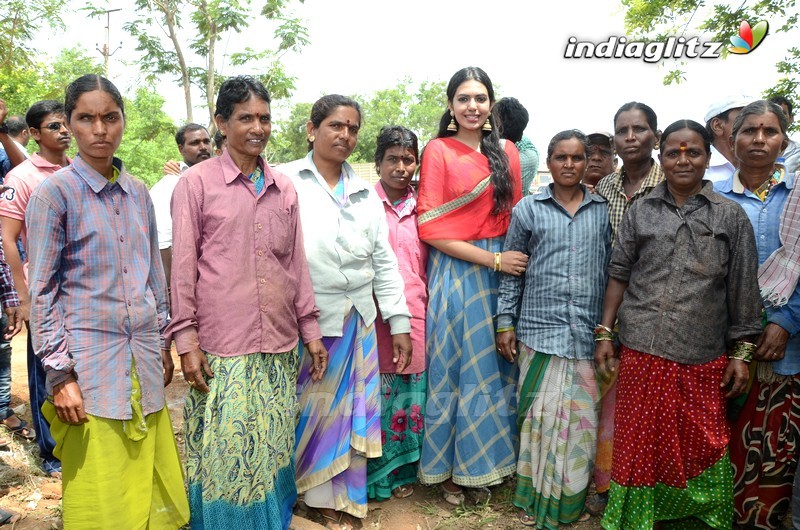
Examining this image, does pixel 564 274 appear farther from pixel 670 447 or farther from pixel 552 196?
pixel 670 447

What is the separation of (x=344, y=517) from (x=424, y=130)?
34.3 m

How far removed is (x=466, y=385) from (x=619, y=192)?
1.35 meters

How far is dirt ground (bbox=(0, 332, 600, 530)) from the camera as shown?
3.09 meters

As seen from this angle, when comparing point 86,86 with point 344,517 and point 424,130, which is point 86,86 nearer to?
point 344,517

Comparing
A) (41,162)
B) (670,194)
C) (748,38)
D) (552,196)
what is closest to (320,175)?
(552,196)

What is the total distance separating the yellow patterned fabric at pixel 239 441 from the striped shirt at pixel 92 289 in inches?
10.2

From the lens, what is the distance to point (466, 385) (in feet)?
10.5

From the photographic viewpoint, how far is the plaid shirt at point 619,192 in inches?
120

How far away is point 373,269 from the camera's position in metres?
3.14

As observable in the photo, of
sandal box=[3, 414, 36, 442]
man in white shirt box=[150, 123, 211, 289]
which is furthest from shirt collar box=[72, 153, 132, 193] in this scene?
sandal box=[3, 414, 36, 442]

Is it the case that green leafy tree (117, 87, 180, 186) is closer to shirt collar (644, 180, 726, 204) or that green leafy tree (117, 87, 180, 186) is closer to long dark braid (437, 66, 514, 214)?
long dark braid (437, 66, 514, 214)

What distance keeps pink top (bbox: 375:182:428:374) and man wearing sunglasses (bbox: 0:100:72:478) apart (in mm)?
1994

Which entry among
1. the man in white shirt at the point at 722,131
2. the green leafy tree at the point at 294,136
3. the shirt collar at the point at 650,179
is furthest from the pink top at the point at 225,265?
the green leafy tree at the point at 294,136

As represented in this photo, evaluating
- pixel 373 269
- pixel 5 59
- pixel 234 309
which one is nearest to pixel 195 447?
pixel 234 309
